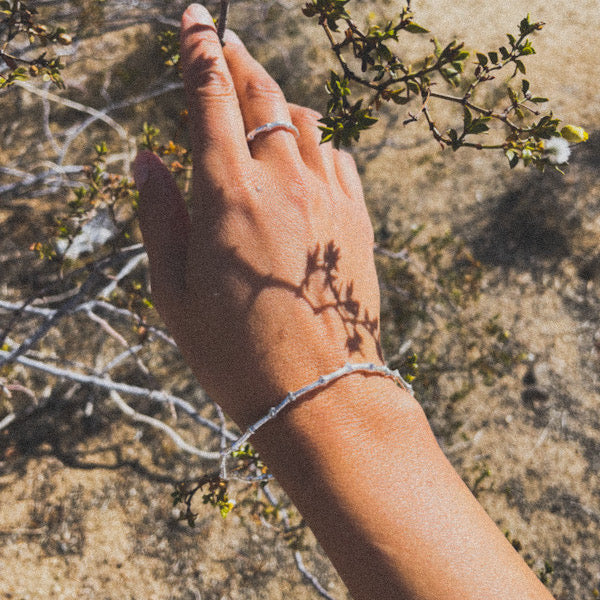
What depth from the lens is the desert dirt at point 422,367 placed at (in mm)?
3475

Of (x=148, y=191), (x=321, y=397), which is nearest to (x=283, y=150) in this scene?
(x=148, y=191)

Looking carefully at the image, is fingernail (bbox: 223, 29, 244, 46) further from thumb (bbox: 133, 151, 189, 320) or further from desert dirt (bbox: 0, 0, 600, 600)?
desert dirt (bbox: 0, 0, 600, 600)

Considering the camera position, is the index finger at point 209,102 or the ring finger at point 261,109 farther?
the ring finger at point 261,109

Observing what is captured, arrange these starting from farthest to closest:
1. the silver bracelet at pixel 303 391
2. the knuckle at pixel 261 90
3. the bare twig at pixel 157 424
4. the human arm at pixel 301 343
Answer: the bare twig at pixel 157 424
the knuckle at pixel 261 90
the silver bracelet at pixel 303 391
the human arm at pixel 301 343

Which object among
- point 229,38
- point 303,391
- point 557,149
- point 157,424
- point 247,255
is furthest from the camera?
point 157,424

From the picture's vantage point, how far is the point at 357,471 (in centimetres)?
192

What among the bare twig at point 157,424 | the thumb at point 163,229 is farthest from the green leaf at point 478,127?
the bare twig at point 157,424

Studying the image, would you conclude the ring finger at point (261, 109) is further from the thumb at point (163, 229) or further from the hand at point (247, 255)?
the thumb at point (163, 229)

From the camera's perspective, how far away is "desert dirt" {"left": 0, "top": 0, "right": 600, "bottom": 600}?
347 cm

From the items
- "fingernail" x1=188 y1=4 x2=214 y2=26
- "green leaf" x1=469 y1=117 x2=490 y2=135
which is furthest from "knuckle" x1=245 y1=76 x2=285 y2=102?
"green leaf" x1=469 y1=117 x2=490 y2=135

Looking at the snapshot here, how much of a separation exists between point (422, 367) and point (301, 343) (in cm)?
227

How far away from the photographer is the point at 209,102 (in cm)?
220

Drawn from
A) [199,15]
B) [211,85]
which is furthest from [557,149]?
[199,15]

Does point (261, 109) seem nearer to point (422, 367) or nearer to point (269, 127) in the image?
point (269, 127)
